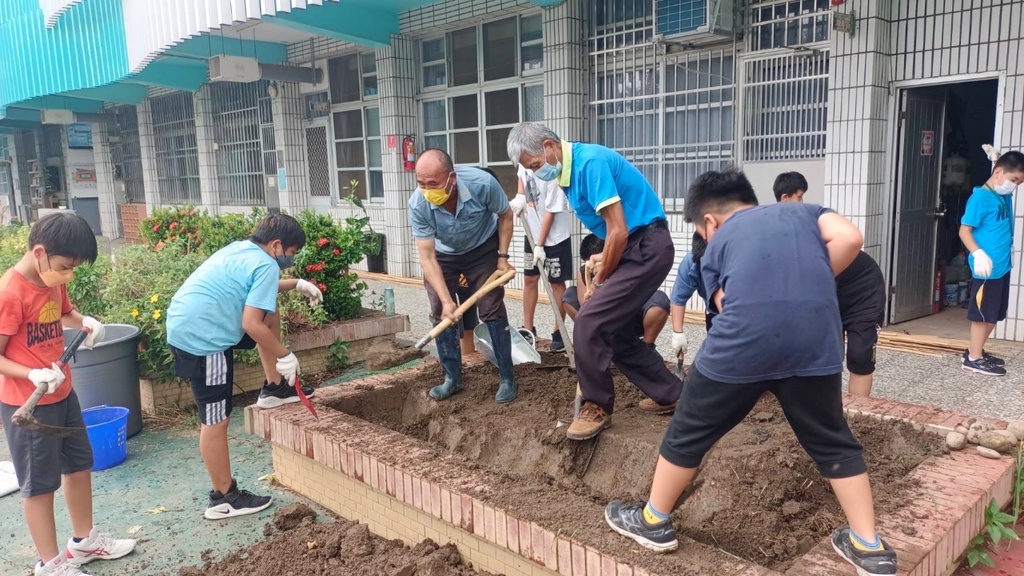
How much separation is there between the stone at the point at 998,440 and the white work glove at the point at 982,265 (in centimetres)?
238

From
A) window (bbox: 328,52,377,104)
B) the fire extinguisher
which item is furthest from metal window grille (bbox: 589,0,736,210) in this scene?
window (bbox: 328,52,377,104)

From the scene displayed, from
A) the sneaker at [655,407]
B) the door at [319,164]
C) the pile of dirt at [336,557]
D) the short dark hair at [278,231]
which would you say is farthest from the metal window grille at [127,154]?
the sneaker at [655,407]

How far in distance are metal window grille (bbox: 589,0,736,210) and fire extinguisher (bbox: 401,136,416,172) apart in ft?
9.41

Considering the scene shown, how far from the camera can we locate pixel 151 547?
335 cm

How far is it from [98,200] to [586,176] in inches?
774

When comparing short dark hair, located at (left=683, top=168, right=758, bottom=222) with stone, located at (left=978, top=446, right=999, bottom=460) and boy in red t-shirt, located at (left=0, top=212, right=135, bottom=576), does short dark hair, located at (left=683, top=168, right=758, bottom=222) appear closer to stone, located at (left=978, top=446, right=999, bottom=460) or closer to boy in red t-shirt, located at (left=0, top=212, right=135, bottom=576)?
stone, located at (left=978, top=446, right=999, bottom=460)

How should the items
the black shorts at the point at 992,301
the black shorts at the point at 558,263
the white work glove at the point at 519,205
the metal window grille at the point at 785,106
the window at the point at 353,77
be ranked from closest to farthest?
the black shorts at the point at 992,301
the white work glove at the point at 519,205
the black shorts at the point at 558,263
the metal window grille at the point at 785,106
the window at the point at 353,77

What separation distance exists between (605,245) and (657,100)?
15.7 feet

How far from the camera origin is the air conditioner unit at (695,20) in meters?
6.48

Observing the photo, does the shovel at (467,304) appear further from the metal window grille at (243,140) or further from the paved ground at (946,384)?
the metal window grille at (243,140)

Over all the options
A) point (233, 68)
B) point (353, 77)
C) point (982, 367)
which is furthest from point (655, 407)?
point (353, 77)

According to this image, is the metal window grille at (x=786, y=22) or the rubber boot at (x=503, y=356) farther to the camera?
the metal window grille at (x=786, y=22)

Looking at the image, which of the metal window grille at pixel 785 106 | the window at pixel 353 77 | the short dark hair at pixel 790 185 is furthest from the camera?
the window at pixel 353 77

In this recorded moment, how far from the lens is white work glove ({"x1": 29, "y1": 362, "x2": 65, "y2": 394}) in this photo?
2.84m
